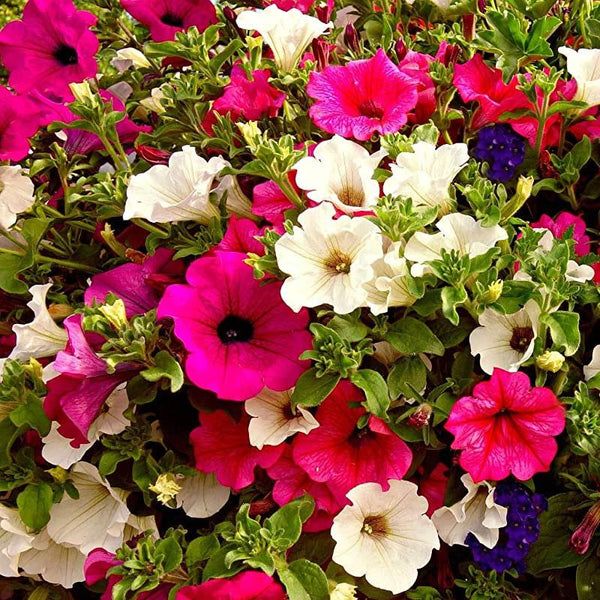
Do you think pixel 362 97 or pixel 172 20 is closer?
pixel 362 97

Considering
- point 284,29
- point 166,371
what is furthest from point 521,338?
point 284,29

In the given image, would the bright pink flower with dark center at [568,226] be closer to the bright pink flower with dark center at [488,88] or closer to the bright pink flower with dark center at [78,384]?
the bright pink flower with dark center at [488,88]

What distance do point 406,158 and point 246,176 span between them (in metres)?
0.23

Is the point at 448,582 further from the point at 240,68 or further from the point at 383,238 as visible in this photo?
the point at 240,68

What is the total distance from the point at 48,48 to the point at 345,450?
0.73m

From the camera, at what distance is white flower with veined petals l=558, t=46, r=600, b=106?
3.13ft

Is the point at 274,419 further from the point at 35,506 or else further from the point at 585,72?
the point at 585,72

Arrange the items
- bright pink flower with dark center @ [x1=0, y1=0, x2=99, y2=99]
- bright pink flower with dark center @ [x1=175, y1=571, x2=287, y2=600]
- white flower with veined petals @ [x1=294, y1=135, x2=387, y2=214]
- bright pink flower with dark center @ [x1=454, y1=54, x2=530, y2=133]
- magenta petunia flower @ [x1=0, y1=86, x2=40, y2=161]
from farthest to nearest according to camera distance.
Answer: bright pink flower with dark center @ [x1=0, y1=0, x2=99, y2=99] < magenta petunia flower @ [x1=0, y1=86, x2=40, y2=161] < bright pink flower with dark center @ [x1=454, y1=54, x2=530, y2=133] < white flower with veined petals @ [x1=294, y1=135, x2=387, y2=214] < bright pink flower with dark center @ [x1=175, y1=571, x2=287, y2=600]

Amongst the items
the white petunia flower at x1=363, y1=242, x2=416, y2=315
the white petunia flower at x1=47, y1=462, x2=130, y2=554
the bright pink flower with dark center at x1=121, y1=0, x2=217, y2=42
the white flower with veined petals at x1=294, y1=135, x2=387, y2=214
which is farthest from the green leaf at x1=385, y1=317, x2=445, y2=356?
the bright pink flower with dark center at x1=121, y1=0, x2=217, y2=42

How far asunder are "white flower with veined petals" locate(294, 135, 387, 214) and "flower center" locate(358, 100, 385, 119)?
69 millimetres

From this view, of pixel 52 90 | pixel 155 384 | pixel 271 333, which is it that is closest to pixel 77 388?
pixel 155 384

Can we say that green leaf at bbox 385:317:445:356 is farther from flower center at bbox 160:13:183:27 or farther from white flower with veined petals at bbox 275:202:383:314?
flower center at bbox 160:13:183:27

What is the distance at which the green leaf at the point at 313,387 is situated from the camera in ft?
2.64

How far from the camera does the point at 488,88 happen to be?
3.26 feet
